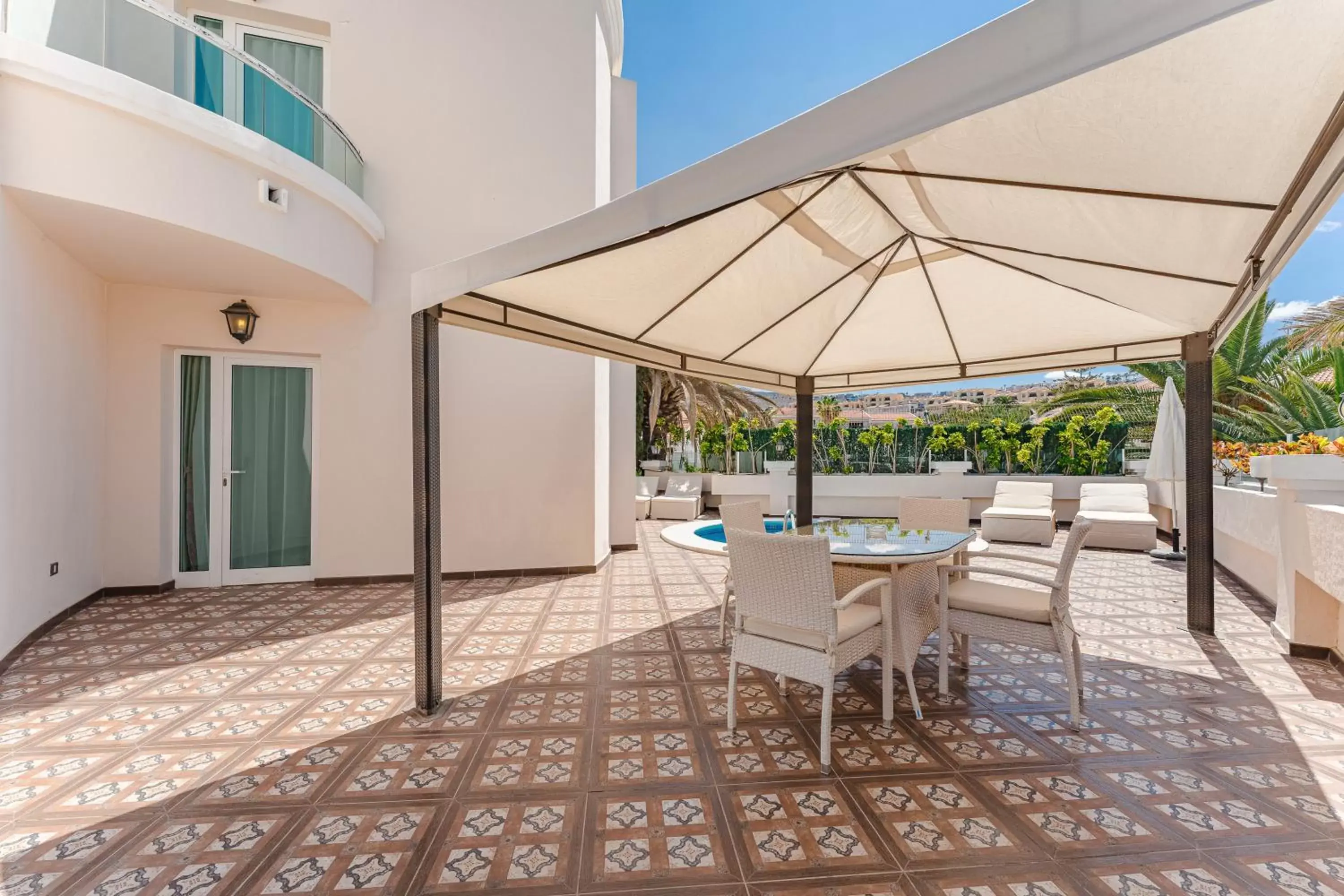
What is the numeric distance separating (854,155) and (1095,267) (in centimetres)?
262

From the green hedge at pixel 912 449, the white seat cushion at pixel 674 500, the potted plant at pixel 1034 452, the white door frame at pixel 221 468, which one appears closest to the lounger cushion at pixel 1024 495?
the potted plant at pixel 1034 452

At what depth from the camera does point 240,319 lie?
569 cm

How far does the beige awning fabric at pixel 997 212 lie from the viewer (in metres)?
1.45

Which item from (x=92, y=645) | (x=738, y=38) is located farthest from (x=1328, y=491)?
(x=738, y=38)

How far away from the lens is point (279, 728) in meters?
2.96

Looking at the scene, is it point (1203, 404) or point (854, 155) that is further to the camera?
point (1203, 404)

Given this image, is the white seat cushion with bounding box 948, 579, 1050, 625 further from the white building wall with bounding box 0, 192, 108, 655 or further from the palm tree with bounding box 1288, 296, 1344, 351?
the palm tree with bounding box 1288, 296, 1344, 351

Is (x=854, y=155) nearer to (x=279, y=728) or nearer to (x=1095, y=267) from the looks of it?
(x=1095, y=267)

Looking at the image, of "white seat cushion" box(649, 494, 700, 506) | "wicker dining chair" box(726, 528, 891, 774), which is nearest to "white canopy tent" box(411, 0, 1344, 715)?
"wicker dining chair" box(726, 528, 891, 774)

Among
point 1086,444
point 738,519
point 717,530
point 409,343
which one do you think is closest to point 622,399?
point 717,530

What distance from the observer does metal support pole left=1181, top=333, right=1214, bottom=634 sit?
14.3 ft

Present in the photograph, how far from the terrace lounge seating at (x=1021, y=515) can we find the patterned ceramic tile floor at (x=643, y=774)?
12.8ft

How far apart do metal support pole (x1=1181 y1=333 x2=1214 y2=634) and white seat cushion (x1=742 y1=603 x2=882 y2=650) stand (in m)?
3.18

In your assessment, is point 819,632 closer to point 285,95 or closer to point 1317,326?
point 285,95
